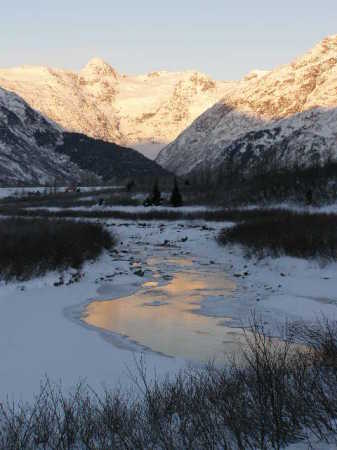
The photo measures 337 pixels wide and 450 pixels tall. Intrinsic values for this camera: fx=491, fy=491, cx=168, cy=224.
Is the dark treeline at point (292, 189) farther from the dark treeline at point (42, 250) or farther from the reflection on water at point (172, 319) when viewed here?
the reflection on water at point (172, 319)

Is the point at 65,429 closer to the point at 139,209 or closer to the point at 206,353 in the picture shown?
the point at 206,353

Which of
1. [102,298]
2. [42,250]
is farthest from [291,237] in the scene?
[42,250]

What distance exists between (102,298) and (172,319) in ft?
13.5

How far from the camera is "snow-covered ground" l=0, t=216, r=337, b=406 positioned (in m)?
9.16

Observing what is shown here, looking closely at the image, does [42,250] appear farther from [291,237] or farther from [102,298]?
[291,237]

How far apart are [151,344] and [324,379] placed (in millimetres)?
5616

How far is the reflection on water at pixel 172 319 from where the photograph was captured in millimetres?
11039

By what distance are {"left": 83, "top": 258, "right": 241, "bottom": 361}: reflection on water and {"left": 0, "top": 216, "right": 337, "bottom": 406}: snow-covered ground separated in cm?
48

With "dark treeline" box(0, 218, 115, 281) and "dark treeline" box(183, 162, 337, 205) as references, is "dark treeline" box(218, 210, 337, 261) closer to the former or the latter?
"dark treeline" box(0, 218, 115, 281)

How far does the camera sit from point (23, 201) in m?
91.9

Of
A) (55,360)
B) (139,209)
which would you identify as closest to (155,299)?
(55,360)

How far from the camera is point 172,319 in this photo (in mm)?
13773

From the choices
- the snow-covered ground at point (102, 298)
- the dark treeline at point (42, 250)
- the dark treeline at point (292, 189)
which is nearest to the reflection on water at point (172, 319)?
the snow-covered ground at point (102, 298)

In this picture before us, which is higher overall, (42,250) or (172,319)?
(42,250)
